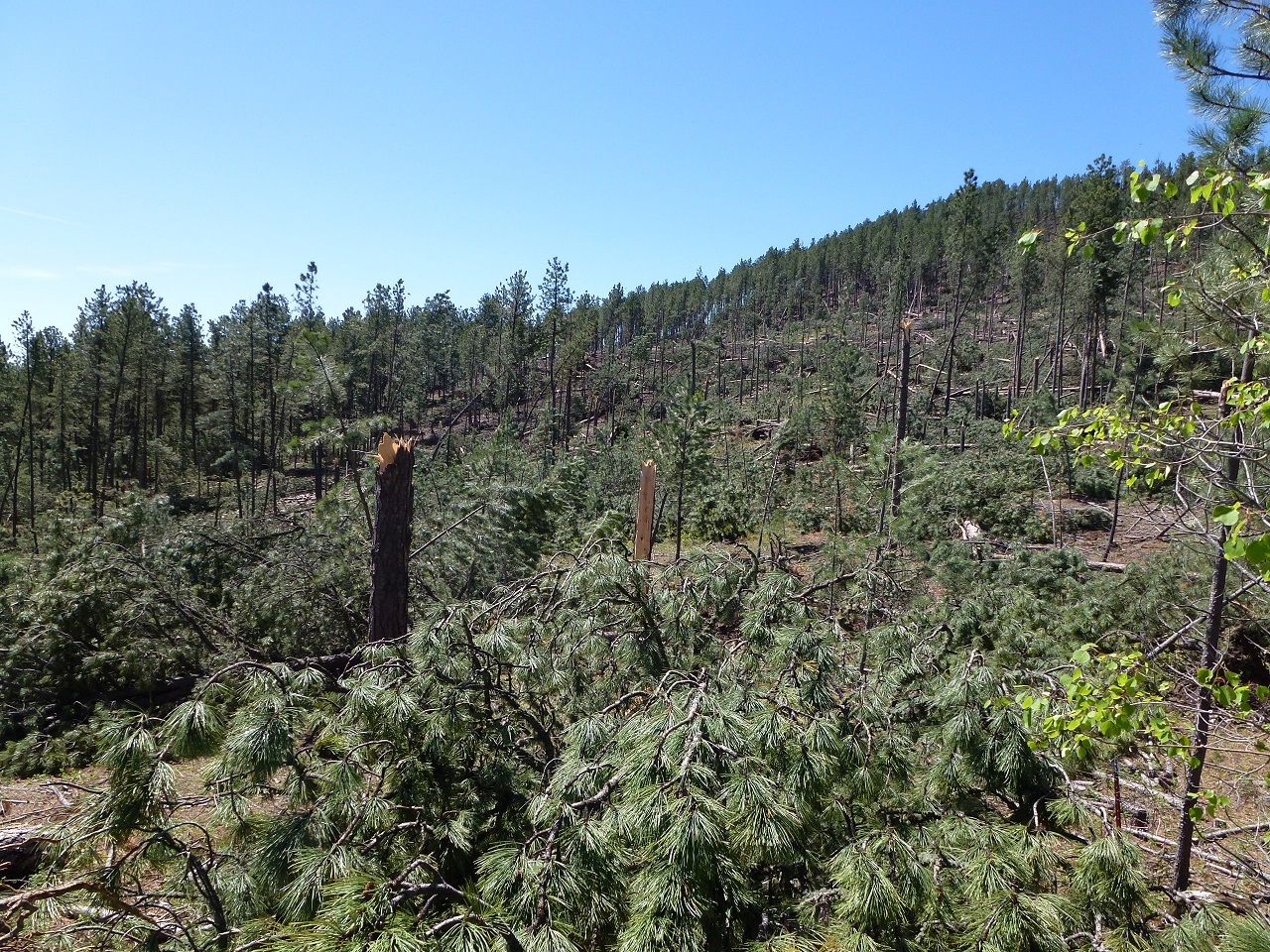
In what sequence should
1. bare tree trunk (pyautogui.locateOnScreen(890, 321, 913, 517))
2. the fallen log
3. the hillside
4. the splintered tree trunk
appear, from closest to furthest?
the hillside, the fallen log, the splintered tree trunk, bare tree trunk (pyautogui.locateOnScreen(890, 321, 913, 517))

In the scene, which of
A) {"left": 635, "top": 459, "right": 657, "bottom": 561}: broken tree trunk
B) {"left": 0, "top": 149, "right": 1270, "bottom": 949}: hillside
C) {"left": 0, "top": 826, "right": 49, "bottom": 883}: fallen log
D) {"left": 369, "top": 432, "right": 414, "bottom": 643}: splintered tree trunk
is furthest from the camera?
{"left": 635, "top": 459, "right": 657, "bottom": 561}: broken tree trunk

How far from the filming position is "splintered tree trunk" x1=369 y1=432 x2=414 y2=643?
6.28 metres

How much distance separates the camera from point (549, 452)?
34.8 meters

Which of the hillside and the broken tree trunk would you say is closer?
the hillside

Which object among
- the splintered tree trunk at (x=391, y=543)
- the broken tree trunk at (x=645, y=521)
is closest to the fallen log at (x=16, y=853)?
the splintered tree trunk at (x=391, y=543)

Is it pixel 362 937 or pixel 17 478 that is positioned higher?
pixel 17 478

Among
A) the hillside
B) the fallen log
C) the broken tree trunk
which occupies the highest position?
the broken tree trunk

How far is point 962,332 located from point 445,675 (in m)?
62.1

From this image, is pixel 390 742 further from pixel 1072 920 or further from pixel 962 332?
pixel 962 332

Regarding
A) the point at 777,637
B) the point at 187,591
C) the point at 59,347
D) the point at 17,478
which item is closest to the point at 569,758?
the point at 777,637

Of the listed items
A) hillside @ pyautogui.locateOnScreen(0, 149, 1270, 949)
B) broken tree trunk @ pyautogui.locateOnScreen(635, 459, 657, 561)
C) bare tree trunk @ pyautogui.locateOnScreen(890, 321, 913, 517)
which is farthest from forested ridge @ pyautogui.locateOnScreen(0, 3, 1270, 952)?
bare tree trunk @ pyautogui.locateOnScreen(890, 321, 913, 517)

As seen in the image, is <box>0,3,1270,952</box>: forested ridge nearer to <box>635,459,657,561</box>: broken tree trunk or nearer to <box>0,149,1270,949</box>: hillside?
<box>0,149,1270,949</box>: hillside

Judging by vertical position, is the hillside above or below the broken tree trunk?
below

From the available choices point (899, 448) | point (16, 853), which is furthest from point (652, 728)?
point (899, 448)
